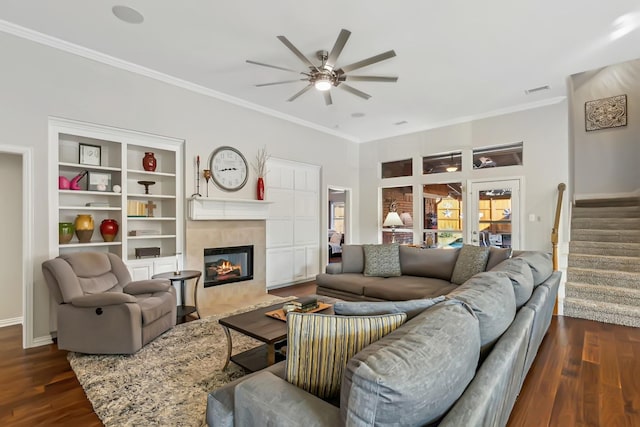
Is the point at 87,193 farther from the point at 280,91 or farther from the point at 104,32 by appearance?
the point at 280,91

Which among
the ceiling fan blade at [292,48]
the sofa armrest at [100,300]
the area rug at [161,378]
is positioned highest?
the ceiling fan blade at [292,48]

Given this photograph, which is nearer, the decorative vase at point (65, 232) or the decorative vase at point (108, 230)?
the decorative vase at point (65, 232)

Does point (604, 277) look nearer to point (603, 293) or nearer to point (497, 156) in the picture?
point (603, 293)

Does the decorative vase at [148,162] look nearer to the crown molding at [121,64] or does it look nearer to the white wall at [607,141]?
the crown molding at [121,64]

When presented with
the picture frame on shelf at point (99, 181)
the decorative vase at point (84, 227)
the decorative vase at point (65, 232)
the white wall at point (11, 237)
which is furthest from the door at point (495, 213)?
the white wall at point (11, 237)

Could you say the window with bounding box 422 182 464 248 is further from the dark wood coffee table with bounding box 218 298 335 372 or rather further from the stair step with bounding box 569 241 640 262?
the dark wood coffee table with bounding box 218 298 335 372

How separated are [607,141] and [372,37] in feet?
18.5

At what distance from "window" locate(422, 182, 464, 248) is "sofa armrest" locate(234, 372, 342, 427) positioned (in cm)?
537

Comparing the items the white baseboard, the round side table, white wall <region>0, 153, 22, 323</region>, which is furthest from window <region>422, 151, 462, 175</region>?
the white baseboard

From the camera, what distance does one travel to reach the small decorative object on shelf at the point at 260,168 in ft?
17.5

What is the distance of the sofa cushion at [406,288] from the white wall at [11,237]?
430 cm

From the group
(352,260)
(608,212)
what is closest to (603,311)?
(608,212)

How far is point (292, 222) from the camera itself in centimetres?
612

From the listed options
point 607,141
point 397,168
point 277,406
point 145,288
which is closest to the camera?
point 277,406
